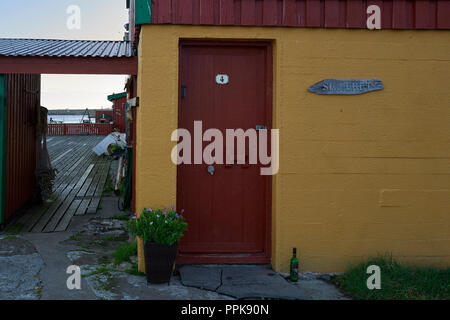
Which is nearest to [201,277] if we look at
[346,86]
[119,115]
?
[346,86]

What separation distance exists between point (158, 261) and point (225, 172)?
1340 mm

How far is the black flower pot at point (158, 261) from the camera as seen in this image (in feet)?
14.9

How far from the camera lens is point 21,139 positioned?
336 inches

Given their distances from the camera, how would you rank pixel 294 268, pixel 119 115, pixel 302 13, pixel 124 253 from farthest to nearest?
1. pixel 119 115
2. pixel 124 253
3. pixel 302 13
4. pixel 294 268

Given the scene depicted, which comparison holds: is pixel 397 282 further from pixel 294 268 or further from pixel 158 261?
pixel 158 261

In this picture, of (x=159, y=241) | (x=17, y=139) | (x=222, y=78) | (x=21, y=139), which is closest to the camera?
(x=159, y=241)

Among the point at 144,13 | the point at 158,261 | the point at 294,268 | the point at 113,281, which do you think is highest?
the point at 144,13

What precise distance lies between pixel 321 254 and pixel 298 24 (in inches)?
106

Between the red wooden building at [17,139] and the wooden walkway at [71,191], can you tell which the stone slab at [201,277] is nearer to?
the wooden walkway at [71,191]

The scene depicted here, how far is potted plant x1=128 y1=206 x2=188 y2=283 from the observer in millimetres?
4516

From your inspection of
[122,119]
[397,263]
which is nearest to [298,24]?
[397,263]

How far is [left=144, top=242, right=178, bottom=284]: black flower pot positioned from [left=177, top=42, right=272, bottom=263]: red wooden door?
55 centimetres

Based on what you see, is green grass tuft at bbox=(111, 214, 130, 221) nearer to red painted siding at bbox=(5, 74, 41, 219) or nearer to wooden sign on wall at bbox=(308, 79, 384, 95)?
red painted siding at bbox=(5, 74, 41, 219)

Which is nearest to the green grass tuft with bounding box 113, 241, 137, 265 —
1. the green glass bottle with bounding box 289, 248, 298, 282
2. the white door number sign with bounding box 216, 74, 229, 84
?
the green glass bottle with bounding box 289, 248, 298, 282
